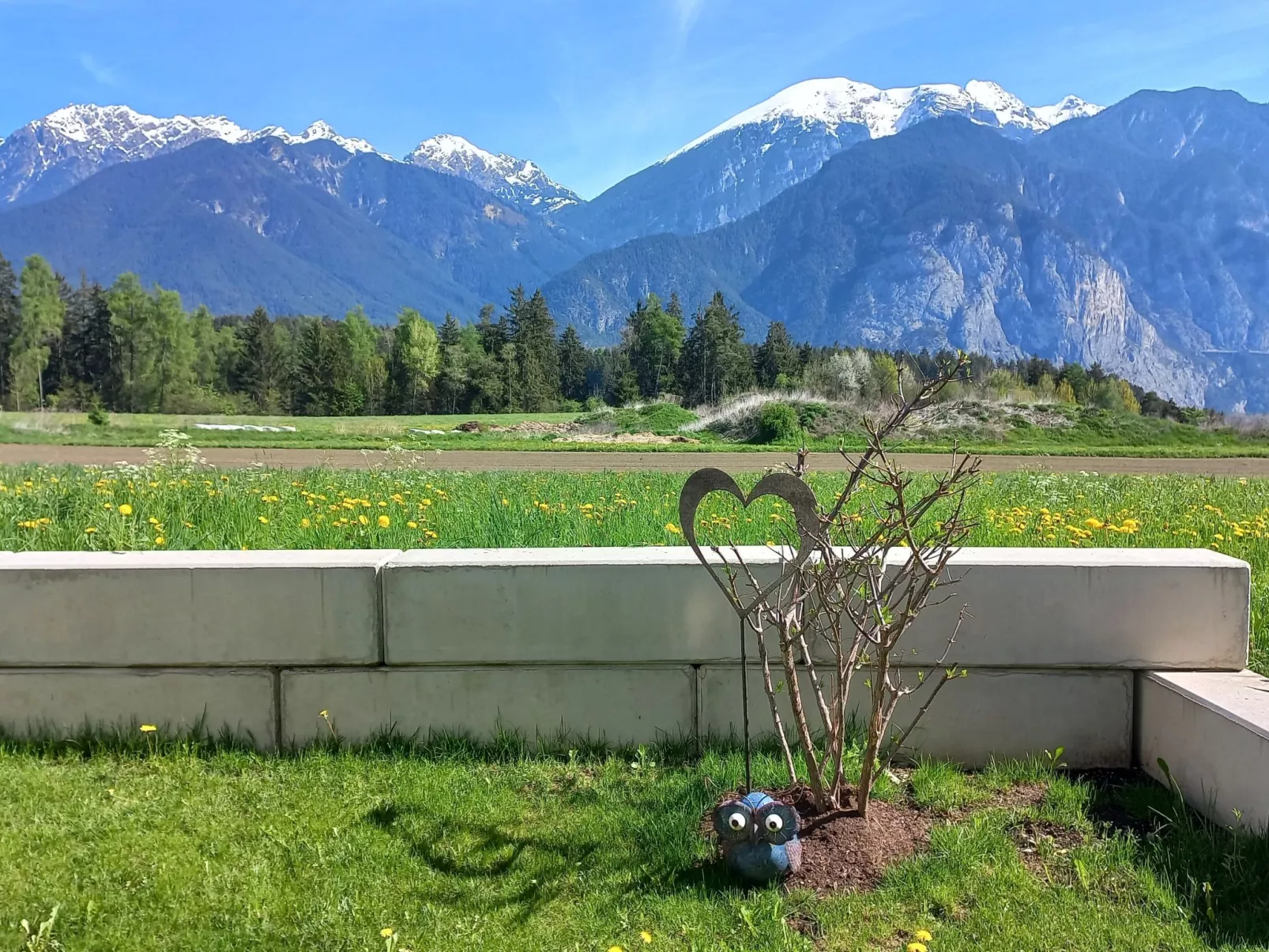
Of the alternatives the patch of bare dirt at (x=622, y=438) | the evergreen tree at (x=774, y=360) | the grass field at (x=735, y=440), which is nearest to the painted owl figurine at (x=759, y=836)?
the grass field at (x=735, y=440)

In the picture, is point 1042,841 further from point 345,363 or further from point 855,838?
point 345,363

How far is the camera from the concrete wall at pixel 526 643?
10.2ft

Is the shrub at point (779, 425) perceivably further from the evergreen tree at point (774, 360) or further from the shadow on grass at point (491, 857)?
the evergreen tree at point (774, 360)

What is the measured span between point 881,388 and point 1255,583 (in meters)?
35.4

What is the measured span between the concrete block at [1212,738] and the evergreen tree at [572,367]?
69872 millimetres

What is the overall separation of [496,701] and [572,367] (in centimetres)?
7133

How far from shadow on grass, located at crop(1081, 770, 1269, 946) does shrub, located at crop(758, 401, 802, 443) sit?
2349 centimetres

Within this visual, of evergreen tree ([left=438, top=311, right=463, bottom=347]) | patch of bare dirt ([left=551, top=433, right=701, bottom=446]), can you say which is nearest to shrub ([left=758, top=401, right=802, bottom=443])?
patch of bare dirt ([left=551, top=433, right=701, bottom=446])

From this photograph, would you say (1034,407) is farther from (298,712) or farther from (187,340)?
(187,340)

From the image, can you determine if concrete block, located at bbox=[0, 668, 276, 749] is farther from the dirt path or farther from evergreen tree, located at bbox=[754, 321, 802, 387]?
evergreen tree, located at bbox=[754, 321, 802, 387]

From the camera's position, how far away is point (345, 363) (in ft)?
211

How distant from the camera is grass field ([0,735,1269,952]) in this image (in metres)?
2.19

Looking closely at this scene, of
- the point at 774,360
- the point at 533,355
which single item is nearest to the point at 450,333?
the point at 533,355

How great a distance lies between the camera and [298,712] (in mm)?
3252
